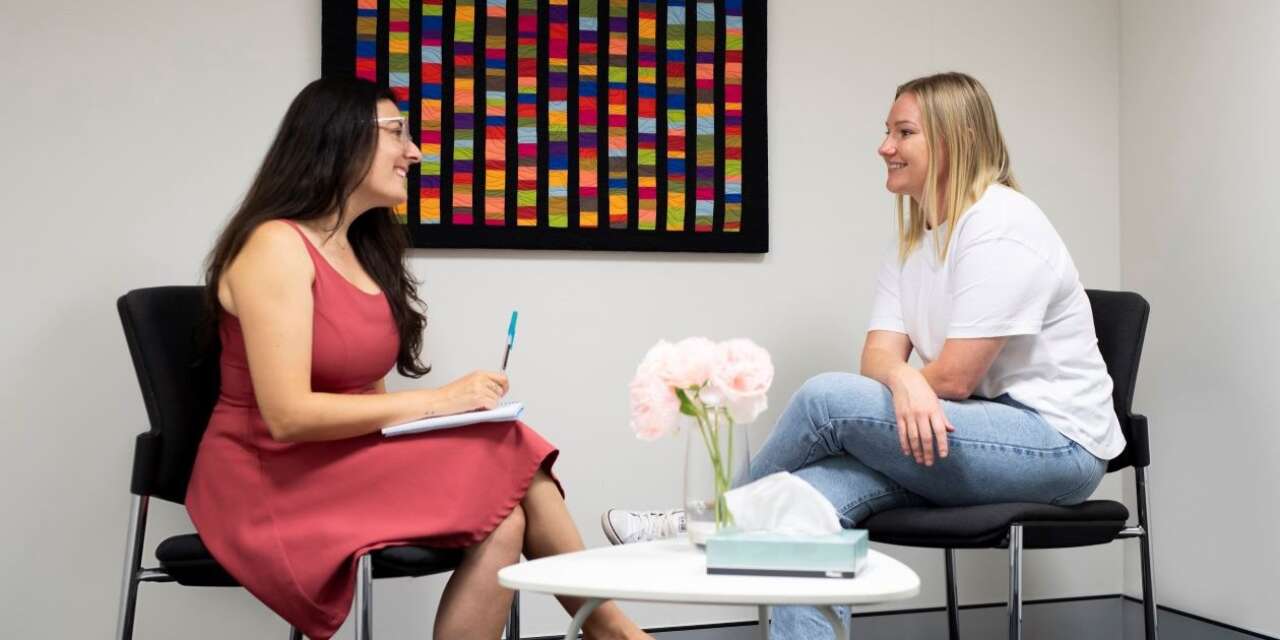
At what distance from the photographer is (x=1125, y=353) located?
233 cm

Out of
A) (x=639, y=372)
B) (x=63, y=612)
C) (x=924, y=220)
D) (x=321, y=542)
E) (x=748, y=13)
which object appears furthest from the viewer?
(x=748, y=13)

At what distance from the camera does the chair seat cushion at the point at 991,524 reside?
192cm

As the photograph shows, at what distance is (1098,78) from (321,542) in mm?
2485

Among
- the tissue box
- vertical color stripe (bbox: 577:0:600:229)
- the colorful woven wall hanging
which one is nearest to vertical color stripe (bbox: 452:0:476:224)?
the colorful woven wall hanging

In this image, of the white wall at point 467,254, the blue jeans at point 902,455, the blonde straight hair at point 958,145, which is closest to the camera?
the blue jeans at point 902,455

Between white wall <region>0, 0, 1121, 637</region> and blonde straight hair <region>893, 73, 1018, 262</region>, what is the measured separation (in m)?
0.72

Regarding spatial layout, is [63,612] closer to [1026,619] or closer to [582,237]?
[582,237]

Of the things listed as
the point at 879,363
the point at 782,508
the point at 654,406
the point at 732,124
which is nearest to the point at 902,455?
the point at 879,363

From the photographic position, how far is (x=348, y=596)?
1.75 meters

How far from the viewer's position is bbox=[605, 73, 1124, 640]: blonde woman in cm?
194

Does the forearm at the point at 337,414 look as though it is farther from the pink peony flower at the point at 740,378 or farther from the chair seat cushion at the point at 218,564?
the pink peony flower at the point at 740,378

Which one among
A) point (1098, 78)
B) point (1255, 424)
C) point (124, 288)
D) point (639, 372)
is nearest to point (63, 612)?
point (124, 288)

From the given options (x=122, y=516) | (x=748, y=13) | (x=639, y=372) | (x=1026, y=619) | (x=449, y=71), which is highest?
(x=748, y=13)

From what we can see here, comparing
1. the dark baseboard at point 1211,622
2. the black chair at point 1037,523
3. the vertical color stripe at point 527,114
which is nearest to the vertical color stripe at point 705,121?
the vertical color stripe at point 527,114
